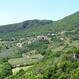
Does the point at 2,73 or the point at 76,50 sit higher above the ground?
the point at 76,50

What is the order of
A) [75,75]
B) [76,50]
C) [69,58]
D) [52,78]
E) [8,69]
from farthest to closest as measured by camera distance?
[8,69], [76,50], [69,58], [52,78], [75,75]

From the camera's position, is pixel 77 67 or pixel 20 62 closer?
pixel 77 67

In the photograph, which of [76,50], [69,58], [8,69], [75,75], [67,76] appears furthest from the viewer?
[8,69]

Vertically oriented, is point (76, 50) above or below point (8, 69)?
above

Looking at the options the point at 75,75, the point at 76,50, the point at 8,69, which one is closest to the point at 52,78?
the point at 75,75

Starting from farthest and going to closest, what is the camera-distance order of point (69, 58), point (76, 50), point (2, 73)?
point (2, 73)
point (76, 50)
point (69, 58)

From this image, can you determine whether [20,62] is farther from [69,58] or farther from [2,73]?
[69,58]

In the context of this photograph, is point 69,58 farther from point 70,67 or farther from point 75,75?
point 75,75

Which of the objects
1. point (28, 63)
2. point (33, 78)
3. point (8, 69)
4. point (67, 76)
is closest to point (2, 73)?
point (8, 69)

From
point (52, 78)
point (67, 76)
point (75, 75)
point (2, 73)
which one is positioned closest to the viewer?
point (75, 75)
